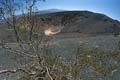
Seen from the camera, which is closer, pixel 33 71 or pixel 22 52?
pixel 33 71

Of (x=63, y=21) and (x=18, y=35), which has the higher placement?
(x=18, y=35)

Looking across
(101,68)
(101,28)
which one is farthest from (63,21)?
(101,68)

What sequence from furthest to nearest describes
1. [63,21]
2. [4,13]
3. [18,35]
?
[63,21] < [18,35] < [4,13]

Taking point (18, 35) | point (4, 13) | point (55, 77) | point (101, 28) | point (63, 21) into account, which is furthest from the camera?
point (63, 21)

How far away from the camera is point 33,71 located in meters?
5.80

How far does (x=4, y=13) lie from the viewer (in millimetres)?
5988

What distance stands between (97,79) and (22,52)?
1433mm

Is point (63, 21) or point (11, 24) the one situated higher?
point (11, 24)

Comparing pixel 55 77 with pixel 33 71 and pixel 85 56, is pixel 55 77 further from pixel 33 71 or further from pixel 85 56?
pixel 85 56

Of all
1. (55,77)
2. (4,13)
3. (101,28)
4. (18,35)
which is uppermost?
(4,13)

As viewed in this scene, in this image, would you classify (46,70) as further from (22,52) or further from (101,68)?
(101,68)

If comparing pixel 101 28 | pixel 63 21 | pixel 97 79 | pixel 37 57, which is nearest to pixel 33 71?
pixel 37 57

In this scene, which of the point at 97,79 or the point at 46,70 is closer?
the point at 46,70

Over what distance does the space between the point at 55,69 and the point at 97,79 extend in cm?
105
